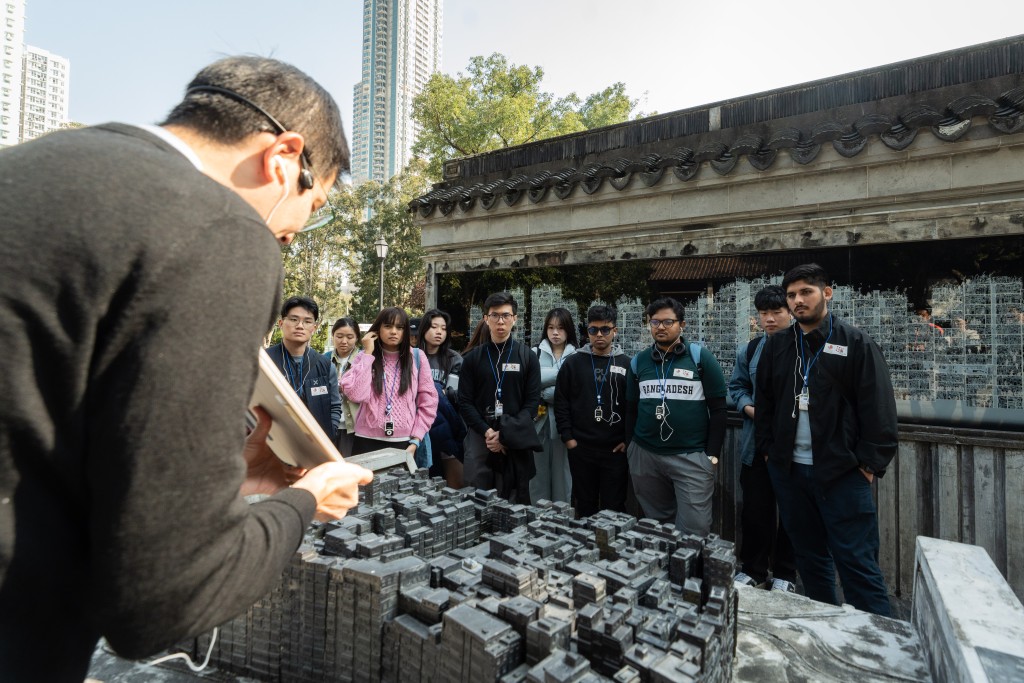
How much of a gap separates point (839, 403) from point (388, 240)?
2360 centimetres

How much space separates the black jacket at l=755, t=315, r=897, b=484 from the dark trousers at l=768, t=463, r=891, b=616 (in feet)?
0.37

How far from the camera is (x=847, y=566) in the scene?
10.6 feet

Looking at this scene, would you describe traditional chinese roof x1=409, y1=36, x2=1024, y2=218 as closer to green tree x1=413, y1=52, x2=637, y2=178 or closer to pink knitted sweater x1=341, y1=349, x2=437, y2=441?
pink knitted sweater x1=341, y1=349, x2=437, y2=441

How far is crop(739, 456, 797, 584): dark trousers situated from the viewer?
417 cm

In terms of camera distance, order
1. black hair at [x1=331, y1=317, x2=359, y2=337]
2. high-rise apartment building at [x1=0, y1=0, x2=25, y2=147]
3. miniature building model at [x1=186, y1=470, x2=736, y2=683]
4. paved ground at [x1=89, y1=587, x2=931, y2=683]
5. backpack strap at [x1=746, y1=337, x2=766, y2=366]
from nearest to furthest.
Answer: miniature building model at [x1=186, y1=470, x2=736, y2=683], paved ground at [x1=89, y1=587, x2=931, y2=683], backpack strap at [x1=746, y1=337, x2=766, y2=366], black hair at [x1=331, y1=317, x2=359, y2=337], high-rise apartment building at [x1=0, y1=0, x2=25, y2=147]

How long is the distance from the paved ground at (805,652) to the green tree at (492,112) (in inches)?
776

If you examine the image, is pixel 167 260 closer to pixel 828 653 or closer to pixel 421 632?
pixel 421 632

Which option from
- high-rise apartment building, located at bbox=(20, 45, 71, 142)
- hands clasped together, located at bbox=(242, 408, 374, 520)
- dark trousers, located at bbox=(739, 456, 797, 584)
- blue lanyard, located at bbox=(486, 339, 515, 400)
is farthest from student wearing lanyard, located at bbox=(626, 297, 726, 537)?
high-rise apartment building, located at bbox=(20, 45, 71, 142)

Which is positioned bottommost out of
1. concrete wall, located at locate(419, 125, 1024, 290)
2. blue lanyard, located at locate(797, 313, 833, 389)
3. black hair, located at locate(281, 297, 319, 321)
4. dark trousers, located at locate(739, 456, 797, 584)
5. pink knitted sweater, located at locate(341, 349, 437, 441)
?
dark trousers, located at locate(739, 456, 797, 584)

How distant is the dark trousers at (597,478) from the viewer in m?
4.57

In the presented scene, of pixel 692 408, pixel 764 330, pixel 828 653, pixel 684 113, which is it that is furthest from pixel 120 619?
pixel 684 113

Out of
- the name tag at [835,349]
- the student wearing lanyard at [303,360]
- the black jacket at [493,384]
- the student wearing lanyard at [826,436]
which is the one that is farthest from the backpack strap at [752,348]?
the student wearing lanyard at [303,360]

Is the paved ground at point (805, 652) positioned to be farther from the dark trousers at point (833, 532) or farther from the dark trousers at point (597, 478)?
the dark trousers at point (597, 478)

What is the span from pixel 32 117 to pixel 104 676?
4129 cm
